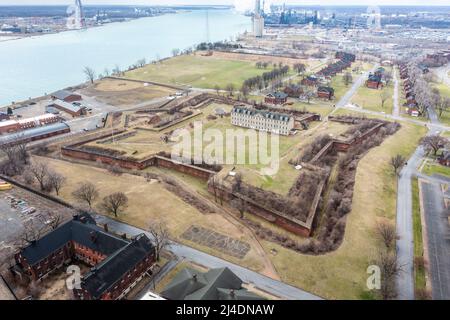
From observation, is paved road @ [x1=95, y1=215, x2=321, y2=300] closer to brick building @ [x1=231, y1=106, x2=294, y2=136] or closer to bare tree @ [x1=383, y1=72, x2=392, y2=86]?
brick building @ [x1=231, y1=106, x2=294, y2=136]

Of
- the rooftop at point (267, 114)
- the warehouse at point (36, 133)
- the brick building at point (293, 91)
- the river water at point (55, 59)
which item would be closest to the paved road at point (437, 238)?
the rooftop at point (267, 114)

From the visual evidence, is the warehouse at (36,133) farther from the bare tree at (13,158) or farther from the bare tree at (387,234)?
the bare tree at (387,234)

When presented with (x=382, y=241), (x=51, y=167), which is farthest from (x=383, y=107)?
(x=51, y=167)

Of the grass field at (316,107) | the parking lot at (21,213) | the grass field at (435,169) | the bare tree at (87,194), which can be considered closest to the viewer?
the parking lot at (21,213)

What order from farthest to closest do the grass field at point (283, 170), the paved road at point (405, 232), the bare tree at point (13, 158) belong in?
1. the bare tree at point (13, 158)
2. the grass field at point (283, 170)
3. the paved road at point (405, 232)

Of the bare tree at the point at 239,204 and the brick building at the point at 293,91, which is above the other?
the brick building at the point at 293,91

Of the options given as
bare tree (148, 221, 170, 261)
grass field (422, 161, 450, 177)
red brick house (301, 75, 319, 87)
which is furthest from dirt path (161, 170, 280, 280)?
red brick house (301, 75, 319, 87)

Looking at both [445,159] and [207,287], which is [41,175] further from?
[445,159]

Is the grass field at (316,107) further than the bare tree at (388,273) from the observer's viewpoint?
Yes
